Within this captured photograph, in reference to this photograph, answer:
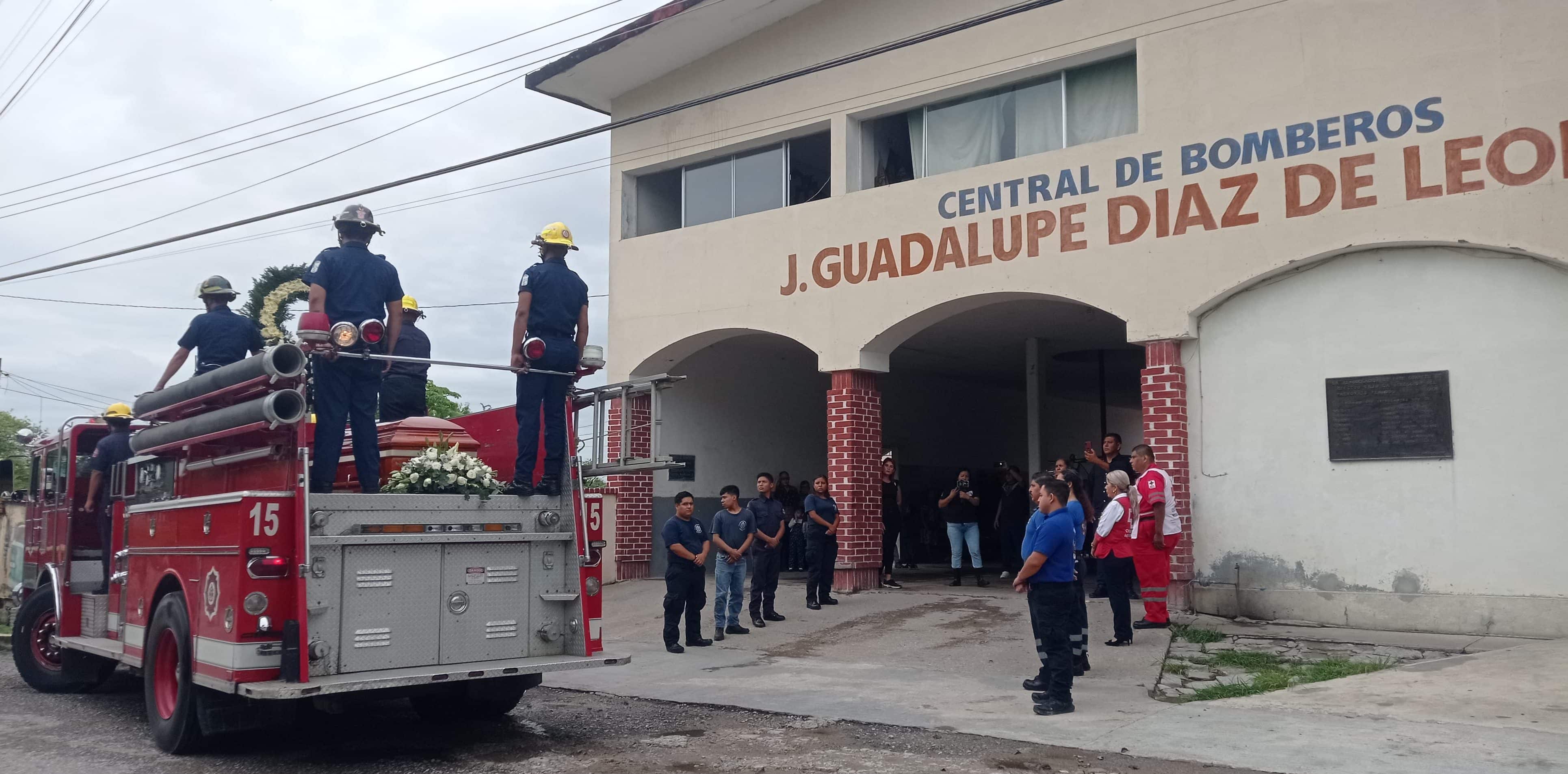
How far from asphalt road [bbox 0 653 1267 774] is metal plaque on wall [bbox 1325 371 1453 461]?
18.4 feet

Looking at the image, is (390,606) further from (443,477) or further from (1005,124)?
(1005,124)

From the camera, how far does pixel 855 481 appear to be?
14.4 m

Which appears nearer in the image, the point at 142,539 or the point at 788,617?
the point at 142,539

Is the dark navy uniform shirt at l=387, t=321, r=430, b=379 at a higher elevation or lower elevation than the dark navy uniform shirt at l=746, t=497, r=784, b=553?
higher

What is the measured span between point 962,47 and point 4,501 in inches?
442

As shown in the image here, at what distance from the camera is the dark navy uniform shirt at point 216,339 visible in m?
9.35

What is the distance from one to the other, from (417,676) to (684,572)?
16.4 feet

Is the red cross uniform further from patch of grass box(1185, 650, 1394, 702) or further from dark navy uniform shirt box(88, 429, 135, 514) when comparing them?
dark navy uniform shirt box(88, 429, 135, 514)

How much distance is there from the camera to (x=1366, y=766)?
641 centimetres

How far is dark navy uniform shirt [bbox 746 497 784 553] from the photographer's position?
12555 millimetres

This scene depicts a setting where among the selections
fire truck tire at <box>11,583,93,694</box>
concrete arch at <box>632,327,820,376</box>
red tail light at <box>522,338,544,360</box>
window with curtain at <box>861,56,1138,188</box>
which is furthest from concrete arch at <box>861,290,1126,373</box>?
fire truck tire at <box>11,583,93,694</box>

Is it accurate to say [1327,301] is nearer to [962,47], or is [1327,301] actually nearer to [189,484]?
[962,47]

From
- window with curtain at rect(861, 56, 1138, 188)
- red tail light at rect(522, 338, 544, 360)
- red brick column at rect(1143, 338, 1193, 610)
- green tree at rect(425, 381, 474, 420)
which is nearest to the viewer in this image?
red tail light at rect(522, 338, 544, 360)

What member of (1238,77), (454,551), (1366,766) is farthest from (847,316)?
(1366,766)
